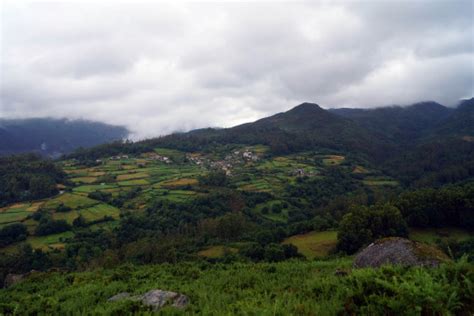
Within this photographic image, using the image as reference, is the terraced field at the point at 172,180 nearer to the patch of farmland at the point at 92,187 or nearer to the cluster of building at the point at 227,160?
the patch of farmland at the point at 92,187

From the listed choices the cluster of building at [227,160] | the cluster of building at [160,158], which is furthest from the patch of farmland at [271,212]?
the cluster of building at [160,158]

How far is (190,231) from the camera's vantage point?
6056cm

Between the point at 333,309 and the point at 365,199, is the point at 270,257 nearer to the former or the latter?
the point at 333,309

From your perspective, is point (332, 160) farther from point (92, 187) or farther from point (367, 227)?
point (367, 227)

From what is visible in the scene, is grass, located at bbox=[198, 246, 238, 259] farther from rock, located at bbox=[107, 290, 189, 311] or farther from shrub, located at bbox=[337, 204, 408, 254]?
rock, located at bbox=[107, 290, 189, 311]

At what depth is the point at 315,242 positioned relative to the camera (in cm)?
4553

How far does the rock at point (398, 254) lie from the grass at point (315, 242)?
22.7 meters

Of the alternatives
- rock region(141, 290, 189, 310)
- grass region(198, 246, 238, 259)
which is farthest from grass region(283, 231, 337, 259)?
rock region(141, 290, 189, 310)

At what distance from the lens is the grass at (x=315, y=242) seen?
133ft

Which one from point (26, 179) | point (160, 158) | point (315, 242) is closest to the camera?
point (315, 242)

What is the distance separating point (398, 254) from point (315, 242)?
32.3 meters

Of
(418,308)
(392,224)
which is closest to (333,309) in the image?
(418,308)

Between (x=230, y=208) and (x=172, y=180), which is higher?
(x=172, y=180)

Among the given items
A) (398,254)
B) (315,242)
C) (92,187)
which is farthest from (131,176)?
(398,254)
